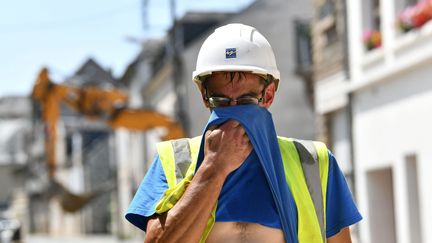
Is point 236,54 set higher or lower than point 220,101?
higher

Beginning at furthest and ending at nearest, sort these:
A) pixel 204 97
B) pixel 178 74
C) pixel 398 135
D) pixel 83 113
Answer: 1. pixel 178 74
2. pixel 83 113
3. pixel 398 135
4. pixel 204 97

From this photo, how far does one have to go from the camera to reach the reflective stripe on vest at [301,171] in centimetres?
324

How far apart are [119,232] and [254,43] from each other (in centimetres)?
4224

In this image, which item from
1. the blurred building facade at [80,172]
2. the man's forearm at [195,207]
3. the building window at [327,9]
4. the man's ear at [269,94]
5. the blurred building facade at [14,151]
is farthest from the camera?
the blurred building facade at [14,151]

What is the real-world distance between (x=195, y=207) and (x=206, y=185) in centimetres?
7

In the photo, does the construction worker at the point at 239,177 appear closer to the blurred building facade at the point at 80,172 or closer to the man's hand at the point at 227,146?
the man's hand at the point at 227,146

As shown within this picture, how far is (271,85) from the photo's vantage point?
327cm

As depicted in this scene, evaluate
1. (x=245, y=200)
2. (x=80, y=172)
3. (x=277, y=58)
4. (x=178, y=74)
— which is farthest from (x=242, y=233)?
(x=80, y=172)

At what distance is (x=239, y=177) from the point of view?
3170 millimetres

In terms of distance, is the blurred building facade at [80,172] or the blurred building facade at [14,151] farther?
the blurred building facade at [14,151]

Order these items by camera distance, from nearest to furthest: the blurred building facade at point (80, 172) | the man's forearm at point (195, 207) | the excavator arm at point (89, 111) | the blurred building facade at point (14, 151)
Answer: the man's forearm at point (195, 207) < the excavator arm at point (89, 111) < the blurred building facade at point (80, 172) < the blurred building facade at point (14, 151)

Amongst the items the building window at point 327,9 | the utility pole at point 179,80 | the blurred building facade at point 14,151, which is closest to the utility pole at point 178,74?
the utility pole at point 179,80

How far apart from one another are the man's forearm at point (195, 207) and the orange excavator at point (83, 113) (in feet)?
86.5

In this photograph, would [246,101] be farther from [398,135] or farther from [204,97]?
[398,135]
